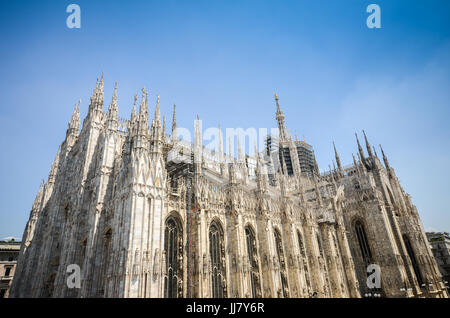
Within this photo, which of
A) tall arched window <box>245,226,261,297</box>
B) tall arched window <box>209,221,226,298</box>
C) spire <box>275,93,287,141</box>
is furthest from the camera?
spire <box>275,93,287,141</box>

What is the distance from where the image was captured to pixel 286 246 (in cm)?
3456

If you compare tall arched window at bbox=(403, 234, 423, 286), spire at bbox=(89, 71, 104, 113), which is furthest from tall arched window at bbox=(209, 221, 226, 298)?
tall arched window at bbox=(403, 234, 423, 286)

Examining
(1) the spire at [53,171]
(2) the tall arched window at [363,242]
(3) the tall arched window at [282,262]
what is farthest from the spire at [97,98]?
(2) the tall arched window at [363,242]

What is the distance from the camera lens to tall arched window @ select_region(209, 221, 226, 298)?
25.5m

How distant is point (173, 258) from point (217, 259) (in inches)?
210

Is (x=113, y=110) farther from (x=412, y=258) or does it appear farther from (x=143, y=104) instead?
(x=412, y=258)

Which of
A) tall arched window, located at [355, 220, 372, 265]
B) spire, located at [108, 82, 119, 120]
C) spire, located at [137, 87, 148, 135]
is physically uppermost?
spire, located at [108, 82, 119, 120]

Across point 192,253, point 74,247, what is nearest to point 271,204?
point 192,253

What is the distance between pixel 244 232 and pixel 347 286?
78.1 ft

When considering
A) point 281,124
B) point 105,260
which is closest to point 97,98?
point 105,260

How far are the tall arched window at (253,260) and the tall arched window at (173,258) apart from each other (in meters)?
9.36

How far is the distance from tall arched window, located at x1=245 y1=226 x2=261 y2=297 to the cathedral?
12 cm

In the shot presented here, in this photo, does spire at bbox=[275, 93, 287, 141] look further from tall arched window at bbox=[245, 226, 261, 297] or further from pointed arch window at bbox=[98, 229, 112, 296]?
pointed arch window at bbox=[98, 229, 112, 296]

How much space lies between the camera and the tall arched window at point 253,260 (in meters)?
28.3
